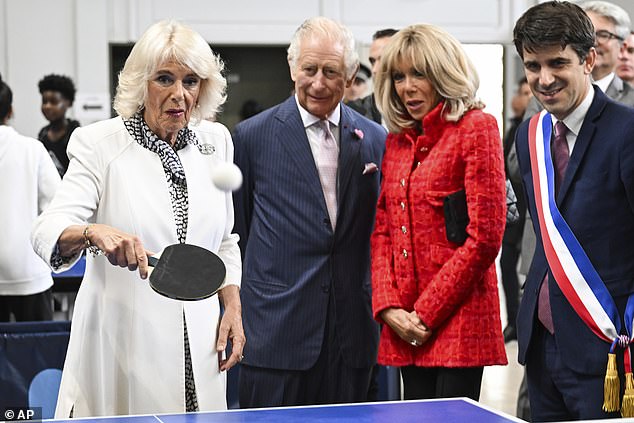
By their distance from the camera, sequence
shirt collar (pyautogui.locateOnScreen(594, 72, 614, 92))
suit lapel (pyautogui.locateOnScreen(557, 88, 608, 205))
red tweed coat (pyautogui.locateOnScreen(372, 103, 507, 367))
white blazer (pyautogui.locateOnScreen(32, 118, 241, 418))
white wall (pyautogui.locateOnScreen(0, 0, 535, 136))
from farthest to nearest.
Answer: white wall (pyautogui.locateOnScreen(0, 0, 535, 136)), shirt collar (pyautogui.locateOnScreen(594, 72, 614, 92)), red tweed coat (pyautogui.locateOnScreen(372, 103, 507, 367)), suit lapel (pyautogui.locateOnScreen(557, 88, 608, 205)), white blazer (pyautogui.locateOnScreen(32, 118, 241, 418))

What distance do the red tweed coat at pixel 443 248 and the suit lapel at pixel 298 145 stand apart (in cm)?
21

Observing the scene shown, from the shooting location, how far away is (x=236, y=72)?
956 cm

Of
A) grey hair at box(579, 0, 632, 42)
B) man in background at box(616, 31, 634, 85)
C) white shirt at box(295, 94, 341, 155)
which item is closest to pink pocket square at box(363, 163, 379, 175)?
white shirt at box(295, 94, 341, 155)

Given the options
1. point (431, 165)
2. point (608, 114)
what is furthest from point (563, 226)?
point (431, 165)

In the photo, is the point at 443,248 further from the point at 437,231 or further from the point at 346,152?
the point at 346,152

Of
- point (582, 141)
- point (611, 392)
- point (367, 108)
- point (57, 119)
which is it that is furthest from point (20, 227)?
point (611, 392)

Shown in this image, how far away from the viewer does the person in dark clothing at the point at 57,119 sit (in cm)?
647

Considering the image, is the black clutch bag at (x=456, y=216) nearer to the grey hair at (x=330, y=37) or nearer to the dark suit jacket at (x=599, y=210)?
the dark suit jacket at (x=599, y=210)

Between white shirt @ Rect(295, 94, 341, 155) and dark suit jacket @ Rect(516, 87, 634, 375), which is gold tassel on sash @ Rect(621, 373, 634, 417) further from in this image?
white shirt @ Rect(295, 94, 341, 155)

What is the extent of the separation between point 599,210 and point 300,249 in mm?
887

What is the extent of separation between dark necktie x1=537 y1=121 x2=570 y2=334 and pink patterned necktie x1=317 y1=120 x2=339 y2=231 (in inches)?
26.4

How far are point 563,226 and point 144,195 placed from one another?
1.02 metres

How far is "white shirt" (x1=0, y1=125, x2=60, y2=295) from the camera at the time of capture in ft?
15.7

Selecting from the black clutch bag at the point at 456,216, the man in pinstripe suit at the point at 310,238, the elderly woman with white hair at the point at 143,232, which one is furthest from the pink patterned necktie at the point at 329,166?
the elderly woman with white hair at the point at 143,232
